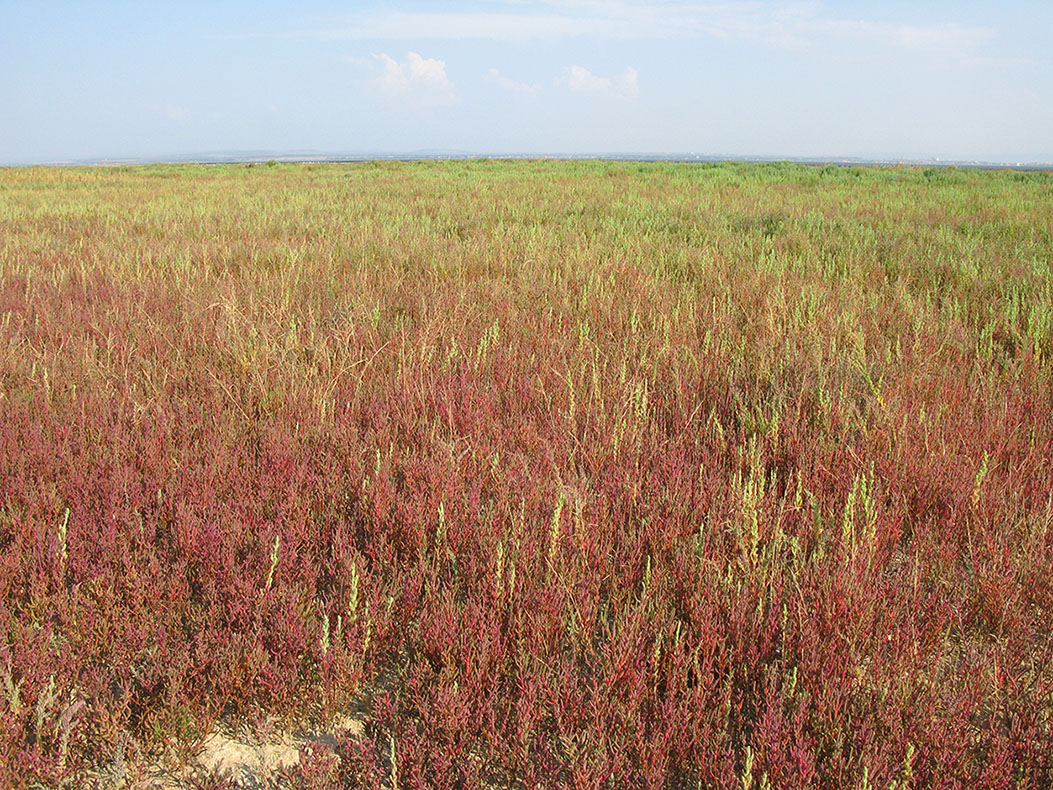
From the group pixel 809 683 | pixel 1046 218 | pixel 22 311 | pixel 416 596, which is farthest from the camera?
pixel 1046 218

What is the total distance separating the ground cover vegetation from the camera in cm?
162

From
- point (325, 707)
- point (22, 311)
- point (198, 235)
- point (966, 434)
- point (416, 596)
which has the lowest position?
point (325, 707)

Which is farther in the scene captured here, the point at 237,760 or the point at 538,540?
the point at 538,540

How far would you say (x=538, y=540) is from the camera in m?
2.28

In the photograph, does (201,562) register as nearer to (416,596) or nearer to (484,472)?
(416,596)

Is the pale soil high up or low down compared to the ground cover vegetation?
down

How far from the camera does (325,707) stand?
174 centimetres

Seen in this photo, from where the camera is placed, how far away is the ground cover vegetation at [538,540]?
1.62 m

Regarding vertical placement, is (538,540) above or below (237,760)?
above

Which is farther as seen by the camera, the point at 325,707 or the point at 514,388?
the point at 514,388

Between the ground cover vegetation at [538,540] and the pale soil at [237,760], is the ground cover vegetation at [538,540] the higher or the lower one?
the higher one

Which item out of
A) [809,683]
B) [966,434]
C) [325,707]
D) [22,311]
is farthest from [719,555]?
[22,311]

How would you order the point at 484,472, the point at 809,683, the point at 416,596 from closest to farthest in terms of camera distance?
the point at 809,683, the point at 416,596, the point at 484,472

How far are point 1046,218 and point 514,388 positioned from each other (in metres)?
11.2
